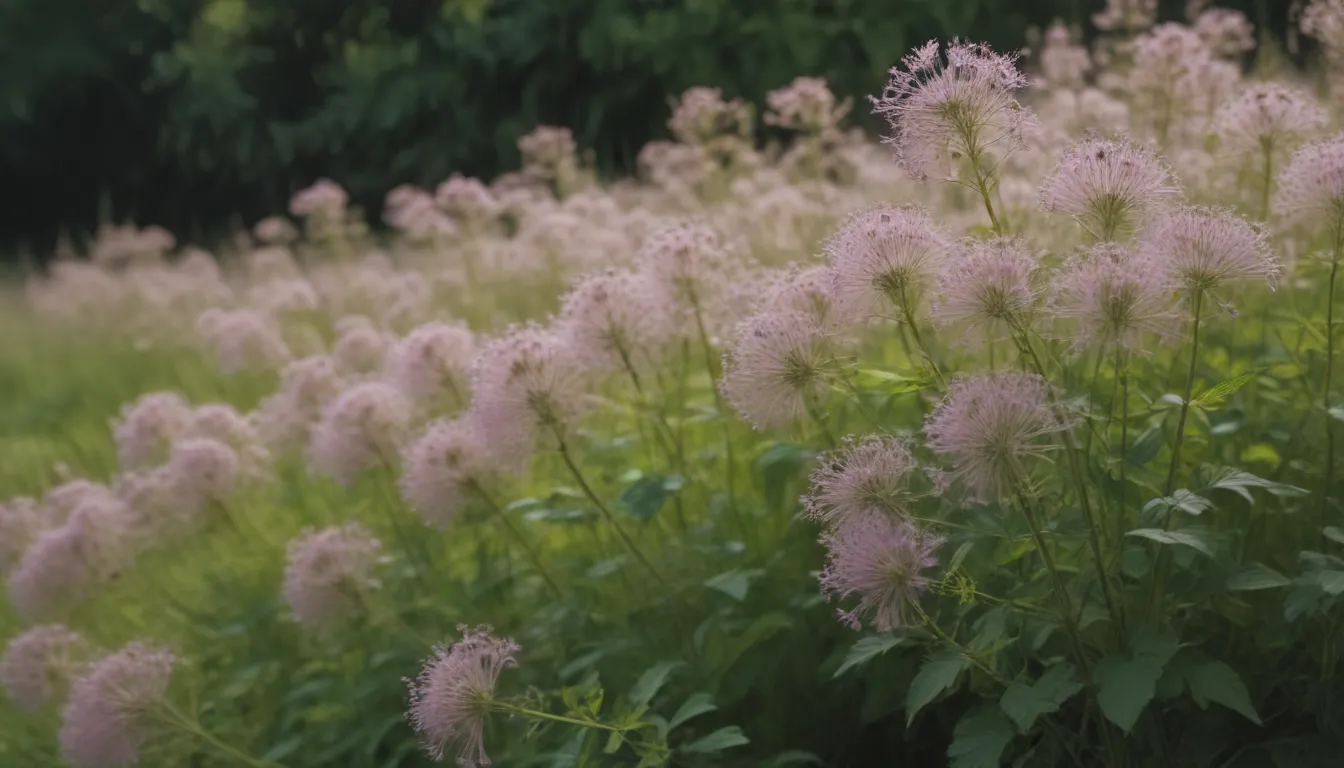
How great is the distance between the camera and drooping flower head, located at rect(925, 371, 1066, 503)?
1581 millimetres

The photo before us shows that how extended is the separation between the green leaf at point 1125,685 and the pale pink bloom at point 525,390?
1.12 meters

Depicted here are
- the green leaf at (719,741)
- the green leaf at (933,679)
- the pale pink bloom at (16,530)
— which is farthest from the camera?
the pale pink bloom at (16,530)

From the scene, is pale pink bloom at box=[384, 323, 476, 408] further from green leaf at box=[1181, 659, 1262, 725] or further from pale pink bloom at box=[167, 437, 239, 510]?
green leaf at box=[1181, 659, 1262, 725]

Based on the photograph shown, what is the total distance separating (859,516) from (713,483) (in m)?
1.39

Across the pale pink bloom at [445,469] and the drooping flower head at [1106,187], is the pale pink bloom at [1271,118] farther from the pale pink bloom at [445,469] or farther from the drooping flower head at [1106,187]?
the pale pink bloom at [445,469]

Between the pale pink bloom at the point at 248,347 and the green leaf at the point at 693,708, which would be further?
the pale pink bloom at the point at 248,347

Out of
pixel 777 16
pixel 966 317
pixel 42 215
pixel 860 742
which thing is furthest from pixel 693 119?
pixel 42 215

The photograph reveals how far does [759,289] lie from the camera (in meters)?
2.45

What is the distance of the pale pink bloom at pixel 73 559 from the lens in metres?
3.14

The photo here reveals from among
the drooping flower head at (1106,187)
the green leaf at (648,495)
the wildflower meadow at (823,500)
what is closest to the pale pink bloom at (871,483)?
the wildflower meadow at (823,500)

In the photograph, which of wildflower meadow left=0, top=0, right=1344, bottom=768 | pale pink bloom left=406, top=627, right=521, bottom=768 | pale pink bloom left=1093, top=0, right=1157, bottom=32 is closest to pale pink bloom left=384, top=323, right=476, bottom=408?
wildflower meadow left=0, top=0, right=1344, bottom=768

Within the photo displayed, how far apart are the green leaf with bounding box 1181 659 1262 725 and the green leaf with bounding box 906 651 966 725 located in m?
0.32

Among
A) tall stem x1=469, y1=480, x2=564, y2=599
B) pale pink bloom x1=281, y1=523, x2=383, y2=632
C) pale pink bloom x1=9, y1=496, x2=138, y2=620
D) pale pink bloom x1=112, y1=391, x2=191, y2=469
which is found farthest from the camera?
pale pink bloom x1=112, y1=391, x2=191, y2=469

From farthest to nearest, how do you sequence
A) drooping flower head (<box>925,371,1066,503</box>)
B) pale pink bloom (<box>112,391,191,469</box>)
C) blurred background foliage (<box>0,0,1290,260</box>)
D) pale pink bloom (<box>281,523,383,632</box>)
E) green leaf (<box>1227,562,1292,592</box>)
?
blurred background foliage (<box>0,0,1290,260</box>), pale pink bloom (<box>112,391,191,469</box>), pale pink bloom (<box>281,523,383,632</box>), green leaf (<box>1227,562,1292,592</box>), drooping flower head (<box>925,371,1066,503</box>)
